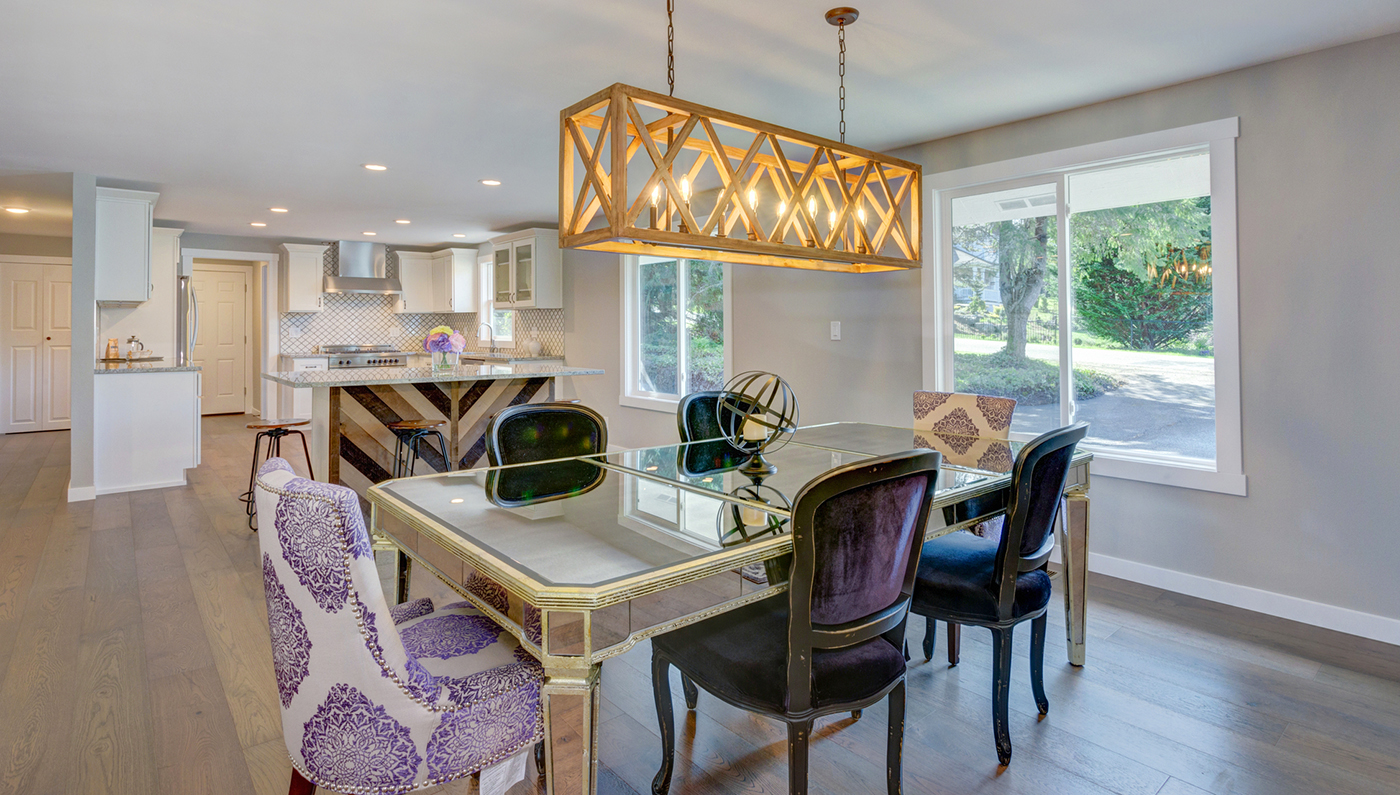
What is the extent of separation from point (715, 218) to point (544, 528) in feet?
3.75

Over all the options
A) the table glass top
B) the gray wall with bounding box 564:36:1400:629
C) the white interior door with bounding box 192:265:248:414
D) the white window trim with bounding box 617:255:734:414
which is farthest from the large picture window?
the white interior door with bounding box 192:265:248:414

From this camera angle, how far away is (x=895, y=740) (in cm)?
161

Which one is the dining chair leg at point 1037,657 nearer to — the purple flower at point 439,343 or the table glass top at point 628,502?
the table glass top at point 628,502

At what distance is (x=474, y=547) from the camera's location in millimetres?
1398

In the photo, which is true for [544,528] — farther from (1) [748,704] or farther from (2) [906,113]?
(2) [906,113]

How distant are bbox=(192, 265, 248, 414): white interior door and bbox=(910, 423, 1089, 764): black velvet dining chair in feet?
32.3

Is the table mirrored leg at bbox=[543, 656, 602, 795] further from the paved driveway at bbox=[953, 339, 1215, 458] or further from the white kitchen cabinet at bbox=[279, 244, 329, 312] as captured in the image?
the white kitchen cabinet at bbox=[279, 244, 329, 312]

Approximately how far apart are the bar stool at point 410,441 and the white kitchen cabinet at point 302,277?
4698 mm

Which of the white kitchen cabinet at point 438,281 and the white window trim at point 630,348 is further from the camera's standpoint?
the white kitchen cabinet at point 438,281

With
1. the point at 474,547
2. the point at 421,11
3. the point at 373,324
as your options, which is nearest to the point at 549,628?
the point at 474,547

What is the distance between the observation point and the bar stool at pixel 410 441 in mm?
4152

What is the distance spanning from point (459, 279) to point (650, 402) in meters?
3.60

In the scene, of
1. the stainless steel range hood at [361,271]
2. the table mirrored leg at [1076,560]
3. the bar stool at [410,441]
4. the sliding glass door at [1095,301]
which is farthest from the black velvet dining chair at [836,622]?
the stainless steel range hood at [361,271]

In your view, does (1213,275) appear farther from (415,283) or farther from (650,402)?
(415,283)
